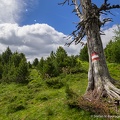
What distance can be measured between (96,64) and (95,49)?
0.98 m

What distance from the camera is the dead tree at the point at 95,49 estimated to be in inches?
404

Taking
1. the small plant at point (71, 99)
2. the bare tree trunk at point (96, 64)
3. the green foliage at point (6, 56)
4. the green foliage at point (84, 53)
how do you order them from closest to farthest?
the small plant at point (71, 99), the bare tree trunk at point (96, 64), the green foliage at point (84, 53), the green foliage at point (6, 56)

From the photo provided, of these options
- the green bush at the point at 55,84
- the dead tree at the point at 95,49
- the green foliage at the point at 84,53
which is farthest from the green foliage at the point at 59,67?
the dead tree at the point at 95,49

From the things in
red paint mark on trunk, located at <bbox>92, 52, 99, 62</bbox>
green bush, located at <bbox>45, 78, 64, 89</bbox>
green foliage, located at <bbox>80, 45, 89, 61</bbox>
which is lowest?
green bush, located at <bbox>45, 78, 64, 89</bbox>

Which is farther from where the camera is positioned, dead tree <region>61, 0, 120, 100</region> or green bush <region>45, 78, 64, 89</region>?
green bush <region>45, 78, 64, 89</region>

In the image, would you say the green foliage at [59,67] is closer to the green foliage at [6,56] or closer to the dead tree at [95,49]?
the dead tree at [95,49]

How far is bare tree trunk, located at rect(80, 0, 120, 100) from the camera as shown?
1007 centimetres

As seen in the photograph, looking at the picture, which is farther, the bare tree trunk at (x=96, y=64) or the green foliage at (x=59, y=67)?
the green foliage at (x=59, y=67)

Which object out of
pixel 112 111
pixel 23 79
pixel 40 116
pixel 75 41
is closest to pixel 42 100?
pixel 40 116

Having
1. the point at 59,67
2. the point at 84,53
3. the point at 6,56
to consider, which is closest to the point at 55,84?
the point at 59,67

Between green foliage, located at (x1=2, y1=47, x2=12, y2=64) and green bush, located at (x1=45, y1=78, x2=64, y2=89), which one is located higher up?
A: green foliage, located at (x1=2, y1=47, x2=12, y2=64)

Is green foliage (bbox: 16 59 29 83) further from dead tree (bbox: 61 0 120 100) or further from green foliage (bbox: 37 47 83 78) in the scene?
dead tree (bbox: 61 0 120 100)

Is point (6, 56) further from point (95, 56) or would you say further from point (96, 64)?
point (96, 64)

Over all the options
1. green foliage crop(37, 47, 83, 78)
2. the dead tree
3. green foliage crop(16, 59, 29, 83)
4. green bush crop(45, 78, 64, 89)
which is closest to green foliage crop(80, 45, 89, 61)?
green foliage crop(37, 47, 83, 78)
